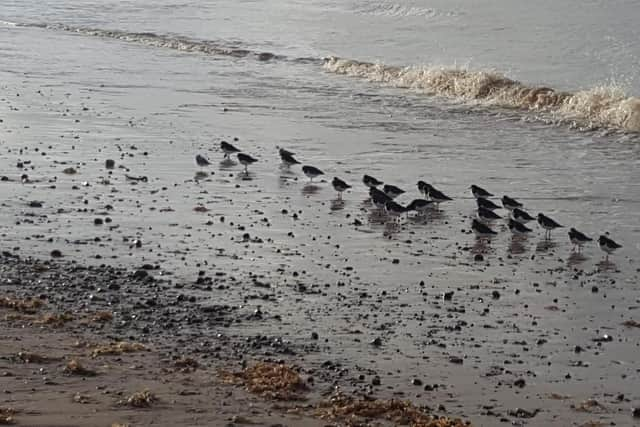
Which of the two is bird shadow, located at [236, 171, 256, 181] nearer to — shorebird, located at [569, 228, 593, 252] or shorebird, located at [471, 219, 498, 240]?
shorebird, located at [471, 219, 498, 240]

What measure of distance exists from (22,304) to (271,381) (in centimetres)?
238

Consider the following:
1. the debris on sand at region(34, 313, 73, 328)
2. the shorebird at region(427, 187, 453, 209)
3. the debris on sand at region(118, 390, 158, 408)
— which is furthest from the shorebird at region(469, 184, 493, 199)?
the debris on sand at region(118, 390, 158, 408)

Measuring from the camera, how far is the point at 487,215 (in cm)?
1205

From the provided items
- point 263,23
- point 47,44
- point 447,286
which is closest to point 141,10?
point 263,23

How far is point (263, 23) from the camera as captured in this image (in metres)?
39.9

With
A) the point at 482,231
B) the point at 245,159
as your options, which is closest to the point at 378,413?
the point at 482,231

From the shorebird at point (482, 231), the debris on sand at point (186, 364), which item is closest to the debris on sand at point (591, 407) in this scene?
the debris on sand at point (186, 364)

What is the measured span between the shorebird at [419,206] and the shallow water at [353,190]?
1.11ft

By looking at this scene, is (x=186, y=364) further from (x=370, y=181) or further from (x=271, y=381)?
(x=370, y=181)

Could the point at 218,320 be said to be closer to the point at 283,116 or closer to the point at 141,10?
the point at 283,116

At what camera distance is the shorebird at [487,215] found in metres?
12.0

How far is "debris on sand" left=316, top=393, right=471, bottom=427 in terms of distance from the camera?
6.47m

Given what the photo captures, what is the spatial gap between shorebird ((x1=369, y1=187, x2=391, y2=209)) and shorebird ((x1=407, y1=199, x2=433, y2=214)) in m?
0.26

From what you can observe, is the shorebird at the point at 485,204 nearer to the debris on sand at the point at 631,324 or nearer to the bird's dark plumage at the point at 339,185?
the bird's dark plumage at the point at 339,185
